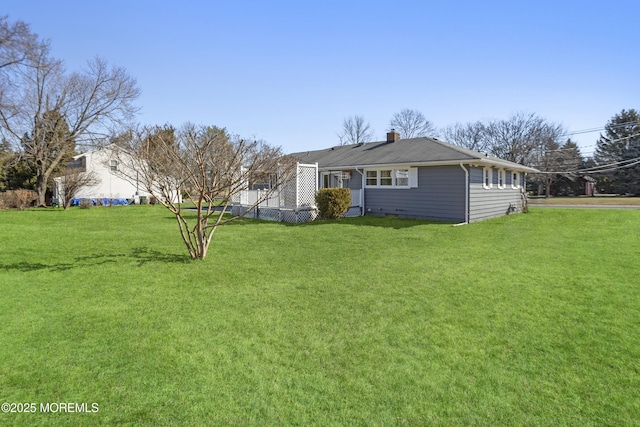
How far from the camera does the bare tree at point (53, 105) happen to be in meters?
23.4

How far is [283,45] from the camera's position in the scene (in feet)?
40.7

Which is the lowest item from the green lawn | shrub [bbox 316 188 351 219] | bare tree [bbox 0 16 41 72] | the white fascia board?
the green lawn

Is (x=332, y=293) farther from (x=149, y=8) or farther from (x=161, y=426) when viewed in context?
(x=149, y=8)

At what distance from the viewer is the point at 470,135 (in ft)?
150

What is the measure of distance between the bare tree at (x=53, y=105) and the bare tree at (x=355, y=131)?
2562cm

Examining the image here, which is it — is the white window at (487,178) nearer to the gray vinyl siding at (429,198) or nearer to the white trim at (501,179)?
the white trim at (501,179)

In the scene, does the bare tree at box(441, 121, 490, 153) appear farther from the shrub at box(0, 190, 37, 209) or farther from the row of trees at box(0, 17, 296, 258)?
the shrub at box(0, 190, 37, 209)

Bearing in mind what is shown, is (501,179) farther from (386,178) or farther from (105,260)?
(105,260)

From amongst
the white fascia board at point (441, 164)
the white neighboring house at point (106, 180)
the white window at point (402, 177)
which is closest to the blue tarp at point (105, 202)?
the white neighboring house at point (106, 180)

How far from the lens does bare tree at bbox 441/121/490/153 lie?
44.6 meters

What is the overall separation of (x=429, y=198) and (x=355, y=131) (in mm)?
32756

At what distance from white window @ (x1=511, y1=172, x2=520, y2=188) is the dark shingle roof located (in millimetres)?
687

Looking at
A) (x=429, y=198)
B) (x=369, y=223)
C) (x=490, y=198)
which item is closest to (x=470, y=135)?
(x=490, y=198)

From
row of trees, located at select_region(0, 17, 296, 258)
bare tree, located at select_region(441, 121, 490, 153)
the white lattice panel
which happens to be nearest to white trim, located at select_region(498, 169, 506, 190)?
the white lattice panel
